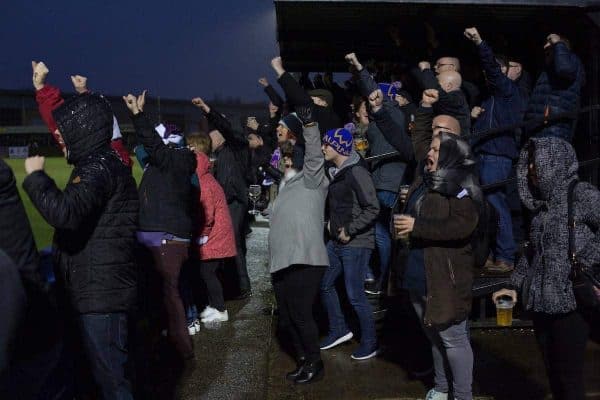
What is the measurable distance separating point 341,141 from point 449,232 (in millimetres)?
1673

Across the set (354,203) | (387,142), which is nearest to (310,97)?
(387,142)

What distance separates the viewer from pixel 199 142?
22.0 ft

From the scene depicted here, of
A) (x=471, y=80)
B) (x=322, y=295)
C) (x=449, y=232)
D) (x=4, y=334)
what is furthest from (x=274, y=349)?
(x=4, y=334)

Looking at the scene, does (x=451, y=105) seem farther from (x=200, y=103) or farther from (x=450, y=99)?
(x=200, y=103)

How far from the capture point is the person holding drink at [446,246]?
3969 mm

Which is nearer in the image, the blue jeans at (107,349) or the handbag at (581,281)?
the handbag at (581,281)

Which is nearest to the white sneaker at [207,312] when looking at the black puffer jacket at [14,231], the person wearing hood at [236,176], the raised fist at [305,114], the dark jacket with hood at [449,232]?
the person wearing hood at [236,176]

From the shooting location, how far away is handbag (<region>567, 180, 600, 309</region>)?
135 inches

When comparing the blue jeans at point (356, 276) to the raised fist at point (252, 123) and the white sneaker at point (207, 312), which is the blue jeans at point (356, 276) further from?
the raised fist at point (252, 123)

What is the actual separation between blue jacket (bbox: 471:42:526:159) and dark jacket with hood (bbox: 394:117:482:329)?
238cm

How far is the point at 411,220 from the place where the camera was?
157 inches

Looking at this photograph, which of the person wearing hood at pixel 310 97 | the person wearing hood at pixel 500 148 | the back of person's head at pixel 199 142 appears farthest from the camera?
the back of person's head at pixel 199 142

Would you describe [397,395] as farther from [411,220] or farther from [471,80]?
[471,80]

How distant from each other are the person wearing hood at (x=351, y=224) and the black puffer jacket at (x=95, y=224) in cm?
211
